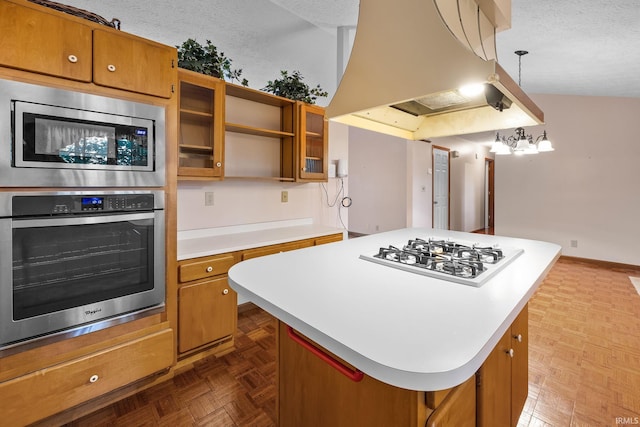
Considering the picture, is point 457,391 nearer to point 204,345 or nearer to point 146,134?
point 204,345

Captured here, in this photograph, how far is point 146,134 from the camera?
1.67m

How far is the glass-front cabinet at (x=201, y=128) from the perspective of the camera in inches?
86.6

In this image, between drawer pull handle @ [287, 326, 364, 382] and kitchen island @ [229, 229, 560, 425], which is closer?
kitchen island @ [229, 229, 560, 425]

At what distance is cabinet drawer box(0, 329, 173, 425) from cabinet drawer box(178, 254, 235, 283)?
34 centimetres

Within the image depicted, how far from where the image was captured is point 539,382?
192cm

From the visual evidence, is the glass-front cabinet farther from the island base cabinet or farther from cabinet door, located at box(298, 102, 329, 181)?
the island base cabinet

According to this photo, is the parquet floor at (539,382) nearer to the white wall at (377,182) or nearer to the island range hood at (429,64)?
the island range hood at (429,64)

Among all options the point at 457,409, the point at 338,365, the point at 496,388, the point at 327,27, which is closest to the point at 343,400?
the point at 338,365

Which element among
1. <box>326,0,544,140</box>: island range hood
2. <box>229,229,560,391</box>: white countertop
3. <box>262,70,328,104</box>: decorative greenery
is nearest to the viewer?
<box>229,229,560,391</box>: white countertop

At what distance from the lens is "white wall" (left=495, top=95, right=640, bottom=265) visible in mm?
4504

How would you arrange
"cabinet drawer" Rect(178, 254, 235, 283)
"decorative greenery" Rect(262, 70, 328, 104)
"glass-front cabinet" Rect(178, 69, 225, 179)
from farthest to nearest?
"decorative greenery" Rect(262, 70, 328, 104) < "glass-front cabinet" Rect(178, 69, 225, 179) < "cabinet drawer" Rect(178, 254, 235, 283)

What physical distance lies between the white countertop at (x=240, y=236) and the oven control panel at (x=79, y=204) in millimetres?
431

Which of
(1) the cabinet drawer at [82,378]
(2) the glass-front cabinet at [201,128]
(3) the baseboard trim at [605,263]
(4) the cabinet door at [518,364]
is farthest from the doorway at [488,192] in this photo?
(1) the cabinet drawer at [82,378]

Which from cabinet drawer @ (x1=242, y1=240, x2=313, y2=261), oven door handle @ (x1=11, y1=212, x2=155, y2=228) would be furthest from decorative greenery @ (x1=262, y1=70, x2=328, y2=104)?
oven door handle @ (x1=11, y1=212, x2=155, y2=228)
